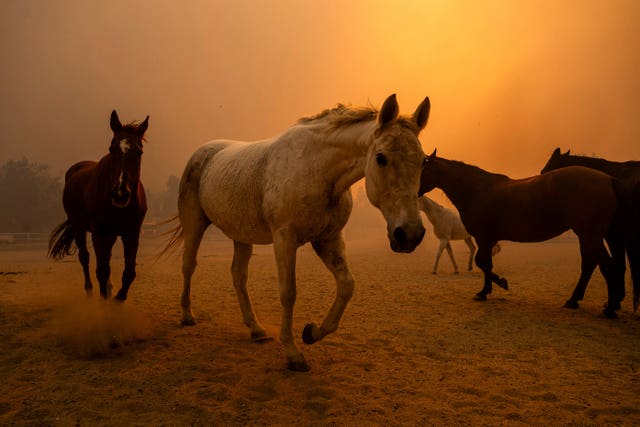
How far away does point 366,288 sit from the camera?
8.29m

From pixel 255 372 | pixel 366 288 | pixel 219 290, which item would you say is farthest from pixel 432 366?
pixel 219 290

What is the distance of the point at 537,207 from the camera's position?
605cm

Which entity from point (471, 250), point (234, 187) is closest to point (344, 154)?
point (234, 187)

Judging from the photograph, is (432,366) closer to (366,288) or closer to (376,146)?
(376,146)

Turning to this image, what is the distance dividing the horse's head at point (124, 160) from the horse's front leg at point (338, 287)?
209 cm

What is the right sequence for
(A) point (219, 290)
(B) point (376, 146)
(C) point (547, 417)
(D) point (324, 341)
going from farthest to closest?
(A) point (219, 290), (D) point (324, 341), (B) point (376, 146), (C) point (547, 417)

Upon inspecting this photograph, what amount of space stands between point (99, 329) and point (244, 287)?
155 centimetres

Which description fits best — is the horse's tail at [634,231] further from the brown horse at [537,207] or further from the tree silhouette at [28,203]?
the tree silhouette at [28,203]

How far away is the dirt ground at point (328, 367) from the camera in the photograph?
259 cm

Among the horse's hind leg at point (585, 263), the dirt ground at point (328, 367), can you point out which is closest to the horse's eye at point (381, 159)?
the dirt ground at point (328, 367)

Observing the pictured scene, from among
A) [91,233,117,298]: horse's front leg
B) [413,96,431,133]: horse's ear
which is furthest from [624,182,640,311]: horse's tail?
[91,233,117,298]: horse's front leg

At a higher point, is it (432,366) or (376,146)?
(376,146)

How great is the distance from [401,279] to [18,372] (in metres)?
8.02

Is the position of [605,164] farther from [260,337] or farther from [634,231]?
[260,337]
